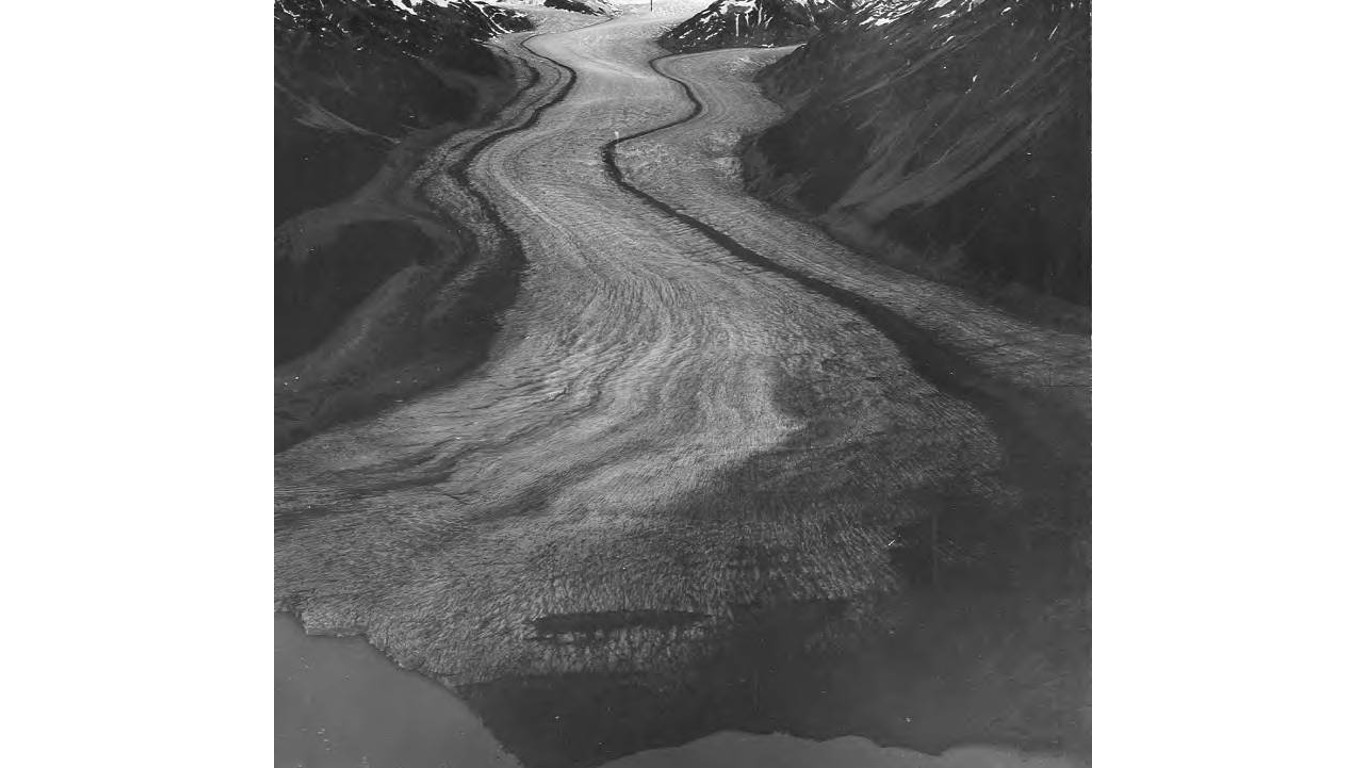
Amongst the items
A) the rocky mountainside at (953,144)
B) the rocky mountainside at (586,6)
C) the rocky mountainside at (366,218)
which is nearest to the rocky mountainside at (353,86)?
the rocky mountainside at (366,218)

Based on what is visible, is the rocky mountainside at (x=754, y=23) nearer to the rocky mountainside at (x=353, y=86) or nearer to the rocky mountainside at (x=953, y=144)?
the rocky mountainside at (x=953, y=144)

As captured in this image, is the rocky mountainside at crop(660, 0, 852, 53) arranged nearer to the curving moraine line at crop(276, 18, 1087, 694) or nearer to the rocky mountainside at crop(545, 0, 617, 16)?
the rocky mountainside at crop(545, 0, 617, 16)

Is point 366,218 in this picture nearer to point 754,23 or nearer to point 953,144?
point 754,23

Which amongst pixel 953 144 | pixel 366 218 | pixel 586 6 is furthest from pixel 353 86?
pixel 953 144

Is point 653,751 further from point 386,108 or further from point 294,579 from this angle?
point 386,108

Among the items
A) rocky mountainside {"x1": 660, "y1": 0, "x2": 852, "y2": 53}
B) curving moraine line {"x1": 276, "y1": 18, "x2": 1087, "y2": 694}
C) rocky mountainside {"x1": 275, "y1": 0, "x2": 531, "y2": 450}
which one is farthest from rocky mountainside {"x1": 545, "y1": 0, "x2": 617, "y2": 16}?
curving moraine line {"x1": 276, "y1": 18, "x2": 1087, "y2": 694}

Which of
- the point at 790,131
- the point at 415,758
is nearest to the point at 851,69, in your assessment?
the point at 790,131
